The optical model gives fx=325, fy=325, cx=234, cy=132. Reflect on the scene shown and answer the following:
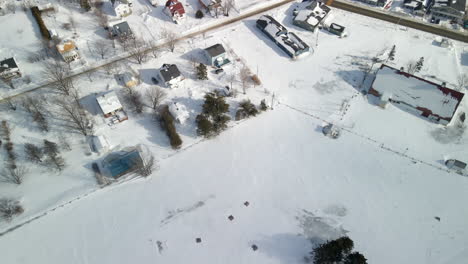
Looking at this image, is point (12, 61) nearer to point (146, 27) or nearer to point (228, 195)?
point (146, 27)

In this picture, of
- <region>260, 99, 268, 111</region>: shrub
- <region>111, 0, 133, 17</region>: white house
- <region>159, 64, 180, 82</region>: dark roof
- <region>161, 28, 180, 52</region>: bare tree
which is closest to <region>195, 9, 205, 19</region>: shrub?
<region>161, 28, 180, 52</region>: bare tree

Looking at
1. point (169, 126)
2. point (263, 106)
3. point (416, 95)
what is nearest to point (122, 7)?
point (169, 126)

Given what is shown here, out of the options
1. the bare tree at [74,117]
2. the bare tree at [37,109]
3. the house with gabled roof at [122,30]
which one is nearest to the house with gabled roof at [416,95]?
the house with gabled roof at [122,30]

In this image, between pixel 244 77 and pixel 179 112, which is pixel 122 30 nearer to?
pixel 179 112

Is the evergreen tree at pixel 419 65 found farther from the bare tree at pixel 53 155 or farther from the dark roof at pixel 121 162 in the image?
the bare tree at pixel 53 155

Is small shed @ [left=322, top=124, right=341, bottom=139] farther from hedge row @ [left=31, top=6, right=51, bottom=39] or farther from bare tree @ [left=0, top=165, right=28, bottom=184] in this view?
hedge row @ [left=31, top=6, right=51, bottom=39]

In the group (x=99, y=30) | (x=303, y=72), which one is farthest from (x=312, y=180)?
(x=99, y=30)

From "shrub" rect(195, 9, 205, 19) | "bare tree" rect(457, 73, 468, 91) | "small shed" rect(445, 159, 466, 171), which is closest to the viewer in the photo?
"small shed" rect(445, 159, 466, 171)
